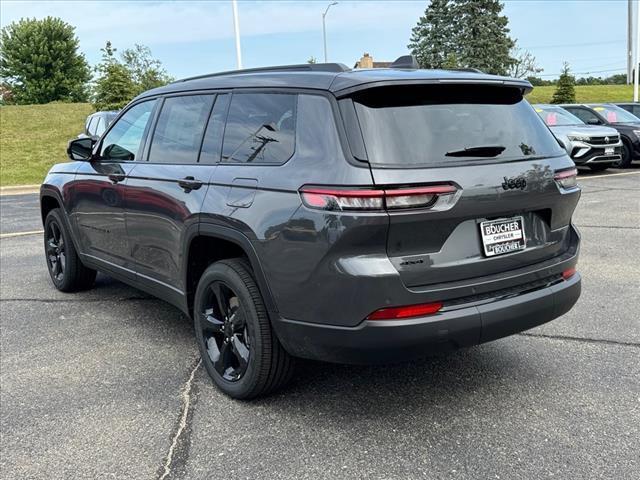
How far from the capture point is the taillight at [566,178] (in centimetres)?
331

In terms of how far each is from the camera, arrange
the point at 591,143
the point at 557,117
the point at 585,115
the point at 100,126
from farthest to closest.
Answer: the point at 585,115 → the point at 100,126 → the point at 557,117 → the point at 591,143

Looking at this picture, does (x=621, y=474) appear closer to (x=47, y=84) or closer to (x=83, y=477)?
(x=83, y=477)

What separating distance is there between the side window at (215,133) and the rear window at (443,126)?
41.3 inches

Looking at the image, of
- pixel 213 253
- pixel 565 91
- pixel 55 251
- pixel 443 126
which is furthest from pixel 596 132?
pixel 565 91

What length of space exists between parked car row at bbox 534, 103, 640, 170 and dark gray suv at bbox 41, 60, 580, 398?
36.4 feet

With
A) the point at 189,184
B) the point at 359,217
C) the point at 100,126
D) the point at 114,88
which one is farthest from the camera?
the point at 114,88

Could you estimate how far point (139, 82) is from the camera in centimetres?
3928

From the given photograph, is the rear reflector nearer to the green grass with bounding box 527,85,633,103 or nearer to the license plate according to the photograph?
the license plate

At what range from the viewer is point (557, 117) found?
1584cm

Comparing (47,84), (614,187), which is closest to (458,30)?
(47,84)

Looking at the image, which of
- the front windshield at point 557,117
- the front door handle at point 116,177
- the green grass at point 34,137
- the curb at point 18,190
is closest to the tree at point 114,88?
the green grass at point 34,137

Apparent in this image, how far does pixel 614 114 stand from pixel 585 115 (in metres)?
1.03

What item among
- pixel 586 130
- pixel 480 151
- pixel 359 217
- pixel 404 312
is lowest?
pixel 404 312

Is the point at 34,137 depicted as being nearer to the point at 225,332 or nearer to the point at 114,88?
the point at 114,88
